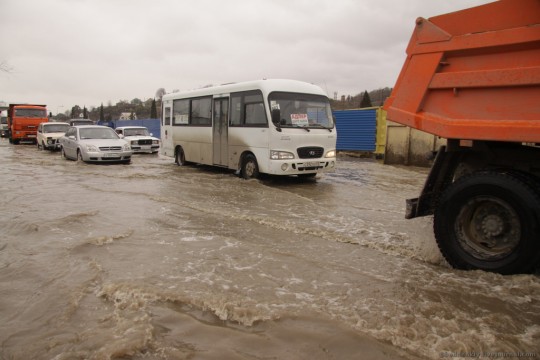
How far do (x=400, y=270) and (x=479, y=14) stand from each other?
108 inches

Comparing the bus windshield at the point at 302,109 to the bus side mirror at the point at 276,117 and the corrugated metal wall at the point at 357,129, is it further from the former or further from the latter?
the corrugated metal wall at the point at 357,129

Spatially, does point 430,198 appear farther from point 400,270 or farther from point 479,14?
point 479,14

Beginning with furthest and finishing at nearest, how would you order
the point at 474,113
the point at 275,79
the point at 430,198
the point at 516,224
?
the point at 275,79 < the point at 430,198 < the point at 474,113 < the point at 516,224

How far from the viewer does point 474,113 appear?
409cm

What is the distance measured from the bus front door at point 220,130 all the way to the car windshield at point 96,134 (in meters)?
5.76

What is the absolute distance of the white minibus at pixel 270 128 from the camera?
10.2m

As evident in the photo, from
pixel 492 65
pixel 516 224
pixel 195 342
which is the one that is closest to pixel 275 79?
pixel 492 65

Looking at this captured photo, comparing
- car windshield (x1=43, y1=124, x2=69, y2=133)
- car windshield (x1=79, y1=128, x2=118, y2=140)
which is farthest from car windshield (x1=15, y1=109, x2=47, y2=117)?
car windshield (x1=79, y1=128, x2=118, y2=140)

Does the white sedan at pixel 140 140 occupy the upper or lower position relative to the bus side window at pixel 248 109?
lower

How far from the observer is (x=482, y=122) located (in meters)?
3.97

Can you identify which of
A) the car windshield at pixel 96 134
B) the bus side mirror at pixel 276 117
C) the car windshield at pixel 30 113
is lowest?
the car windshield at pixel 96 134

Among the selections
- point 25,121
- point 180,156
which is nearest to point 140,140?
point 180,156

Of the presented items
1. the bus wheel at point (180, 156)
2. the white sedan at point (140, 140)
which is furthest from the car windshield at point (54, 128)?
the bus wheel at point (180, 156)

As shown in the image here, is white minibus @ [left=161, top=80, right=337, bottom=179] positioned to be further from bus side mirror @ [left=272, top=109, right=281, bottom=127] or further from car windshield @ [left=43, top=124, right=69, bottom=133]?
car windshield @ [left=43, top=124, right=69, bottom=133]
